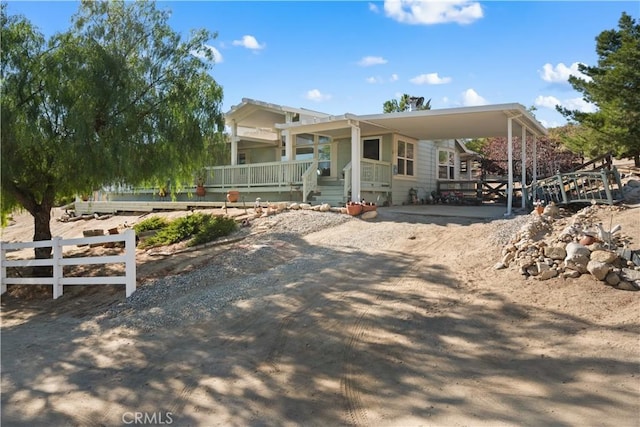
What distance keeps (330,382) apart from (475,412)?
46.5 inches

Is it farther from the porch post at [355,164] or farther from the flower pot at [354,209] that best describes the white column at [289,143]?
the flower pot at [354,209]

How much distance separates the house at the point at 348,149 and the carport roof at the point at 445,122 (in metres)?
0.03

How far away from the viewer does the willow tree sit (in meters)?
7.49

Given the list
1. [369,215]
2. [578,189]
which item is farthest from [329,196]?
[578,189]

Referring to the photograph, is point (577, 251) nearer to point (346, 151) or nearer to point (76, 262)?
point (76, 262)

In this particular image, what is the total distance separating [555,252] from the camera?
19.1ft

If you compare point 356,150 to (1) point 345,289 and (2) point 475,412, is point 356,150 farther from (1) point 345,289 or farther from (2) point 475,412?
(2) point 475,412

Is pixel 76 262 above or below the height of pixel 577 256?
below

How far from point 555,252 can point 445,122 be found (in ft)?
28.6

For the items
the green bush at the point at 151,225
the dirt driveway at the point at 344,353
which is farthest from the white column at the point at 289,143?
the dirt driveway at the point at 344,353

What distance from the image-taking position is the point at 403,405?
325 cm

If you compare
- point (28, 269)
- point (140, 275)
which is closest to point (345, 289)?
point (140, 275)

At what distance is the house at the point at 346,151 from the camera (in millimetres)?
13586

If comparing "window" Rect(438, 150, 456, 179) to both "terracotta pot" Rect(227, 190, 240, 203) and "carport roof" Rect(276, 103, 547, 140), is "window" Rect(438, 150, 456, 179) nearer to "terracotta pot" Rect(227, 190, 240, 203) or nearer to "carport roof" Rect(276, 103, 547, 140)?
"carport roof" Rect(276, 103, 547, 140)
